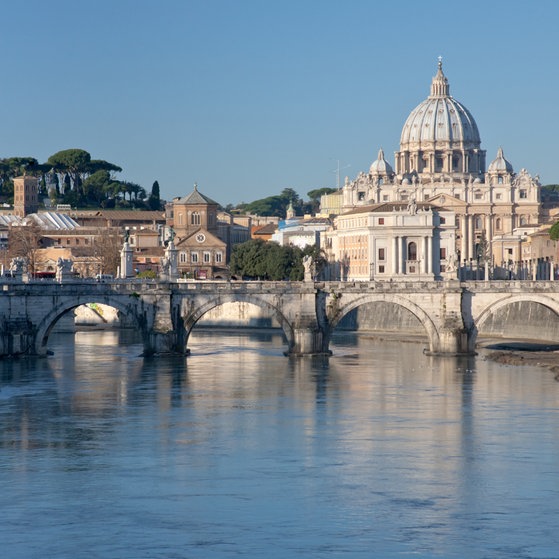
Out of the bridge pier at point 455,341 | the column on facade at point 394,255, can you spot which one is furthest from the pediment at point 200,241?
the bridge pier at point 455,341

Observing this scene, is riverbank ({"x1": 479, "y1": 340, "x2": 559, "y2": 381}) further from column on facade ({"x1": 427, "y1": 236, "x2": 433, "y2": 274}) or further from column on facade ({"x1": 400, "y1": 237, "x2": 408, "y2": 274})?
column on facade ({"x1": 427, "y1": 236, "x2": 433, "y2": 274})

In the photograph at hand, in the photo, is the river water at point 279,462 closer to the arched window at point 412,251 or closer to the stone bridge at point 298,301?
the stone bridge at point 298,301

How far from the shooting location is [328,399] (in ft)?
214

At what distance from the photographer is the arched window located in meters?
149

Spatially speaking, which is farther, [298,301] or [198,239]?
[198,239]

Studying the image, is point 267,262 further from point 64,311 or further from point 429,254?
point 64,311

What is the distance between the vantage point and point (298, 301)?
8431cm

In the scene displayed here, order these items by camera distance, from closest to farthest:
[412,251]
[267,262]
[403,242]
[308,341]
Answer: [308,341]
[267,262]
[403,242]
[412,251]

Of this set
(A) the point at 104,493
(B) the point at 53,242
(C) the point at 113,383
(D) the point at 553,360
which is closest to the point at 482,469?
(A) the point at 104,493

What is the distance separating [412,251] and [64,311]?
7006cm

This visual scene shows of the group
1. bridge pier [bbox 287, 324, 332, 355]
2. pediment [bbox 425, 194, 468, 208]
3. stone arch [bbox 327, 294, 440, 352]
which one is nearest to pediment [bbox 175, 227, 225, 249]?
pediment [bbox 425, 194, 468, 208]

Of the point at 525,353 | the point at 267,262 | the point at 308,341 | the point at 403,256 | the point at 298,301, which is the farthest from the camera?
the point at 403,256

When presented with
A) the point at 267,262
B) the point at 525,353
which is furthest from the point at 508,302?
the point at 267,262

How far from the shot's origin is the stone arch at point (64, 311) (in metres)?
82.6
